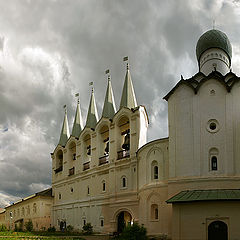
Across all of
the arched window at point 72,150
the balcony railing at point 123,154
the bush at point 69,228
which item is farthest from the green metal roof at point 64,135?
the balcony railing at point 123,154

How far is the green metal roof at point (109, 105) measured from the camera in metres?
41.1

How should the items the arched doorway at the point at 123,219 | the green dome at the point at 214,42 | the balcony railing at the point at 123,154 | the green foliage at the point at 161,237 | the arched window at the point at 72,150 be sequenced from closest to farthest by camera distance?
1. the green foliage at the point at 161,237
2. the green dome at the point at 214,42
3. the balcony railing at the point at 123,154
4. the arched doorway at the point at 123,219
5. the arched window at the point at 72,150

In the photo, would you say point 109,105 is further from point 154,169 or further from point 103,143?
point 154,169

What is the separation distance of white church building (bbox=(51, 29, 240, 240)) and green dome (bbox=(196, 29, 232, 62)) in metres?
0.10

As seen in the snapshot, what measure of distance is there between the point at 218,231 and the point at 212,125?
7866 mm

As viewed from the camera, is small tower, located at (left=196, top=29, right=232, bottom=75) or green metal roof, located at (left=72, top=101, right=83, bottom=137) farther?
green metal roof, located at (left=72, top=101, right=83, bottom=137)

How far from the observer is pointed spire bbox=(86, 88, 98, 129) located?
146 ft

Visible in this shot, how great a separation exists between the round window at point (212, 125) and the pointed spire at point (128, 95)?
40.1 ft

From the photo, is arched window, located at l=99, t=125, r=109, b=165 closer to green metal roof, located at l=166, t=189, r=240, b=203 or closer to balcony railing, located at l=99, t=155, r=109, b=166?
balcony railing, located at l=99, t=155, r=109, b=166

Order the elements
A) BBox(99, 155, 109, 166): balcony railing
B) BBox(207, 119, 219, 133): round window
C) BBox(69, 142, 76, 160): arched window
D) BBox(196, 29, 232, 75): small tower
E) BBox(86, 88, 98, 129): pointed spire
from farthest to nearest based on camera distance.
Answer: BBox(69, 142, 76, 160): arched window
BBox(86, 88, 98, 129): pointed spire
BBox(99, 155, 109, 166): balcony railing
BBox(196, 29, 232, 75): small tower
BBox(207, 119, 219, 133): round window

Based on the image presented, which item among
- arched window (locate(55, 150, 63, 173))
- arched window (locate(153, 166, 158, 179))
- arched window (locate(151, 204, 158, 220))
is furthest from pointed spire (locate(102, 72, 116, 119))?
arched window (locate(55, 150, 63, 173))

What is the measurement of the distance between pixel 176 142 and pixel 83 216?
19.0 m

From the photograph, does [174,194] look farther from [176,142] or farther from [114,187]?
[114,187]

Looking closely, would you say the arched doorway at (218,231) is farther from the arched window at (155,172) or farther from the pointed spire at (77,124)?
the pointed spire at (77,124)
